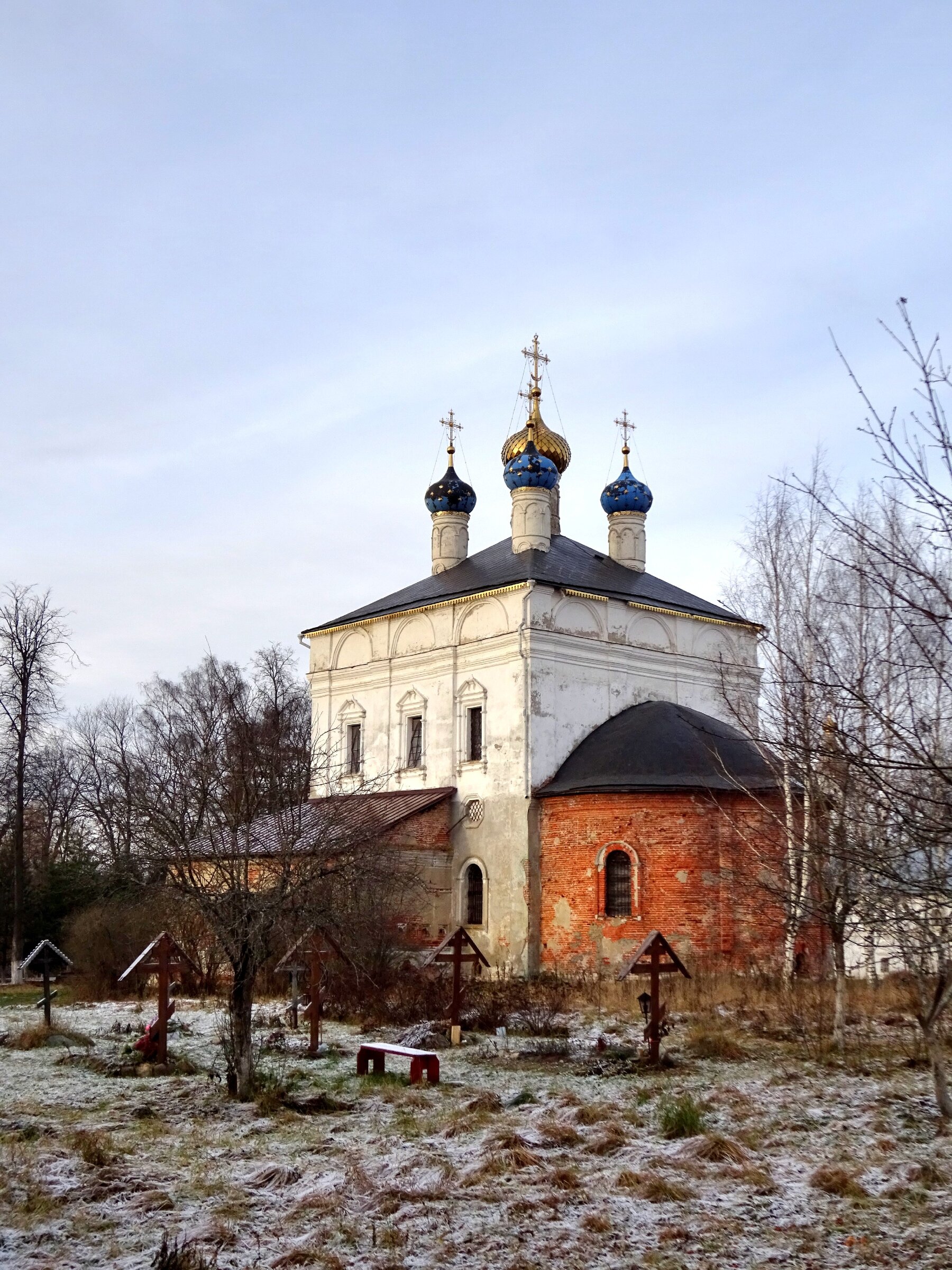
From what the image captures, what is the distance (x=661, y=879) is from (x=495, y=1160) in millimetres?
12043

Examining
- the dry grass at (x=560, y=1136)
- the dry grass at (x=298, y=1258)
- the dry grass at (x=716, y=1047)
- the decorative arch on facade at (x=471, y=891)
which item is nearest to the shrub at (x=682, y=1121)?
the dry grass at (x=560, y=1136)

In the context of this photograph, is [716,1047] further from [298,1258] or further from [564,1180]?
[298,1258]

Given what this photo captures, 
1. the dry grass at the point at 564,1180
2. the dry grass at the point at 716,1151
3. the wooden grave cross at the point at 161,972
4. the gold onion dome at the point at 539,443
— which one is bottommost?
the dry grass at the point at 564,1180

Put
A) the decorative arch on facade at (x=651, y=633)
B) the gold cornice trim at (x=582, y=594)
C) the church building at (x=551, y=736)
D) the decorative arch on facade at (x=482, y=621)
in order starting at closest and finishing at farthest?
the church building at (x=551, y=736), the gold cornice trim at (x=582, y=594), the decorative arch on facade at (x=482, y=621), the decorative arch on facade at (x=651, y=633)

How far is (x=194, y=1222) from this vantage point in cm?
680

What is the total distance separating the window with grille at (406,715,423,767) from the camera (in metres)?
24.3

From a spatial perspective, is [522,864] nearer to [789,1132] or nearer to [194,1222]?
[789,1132]

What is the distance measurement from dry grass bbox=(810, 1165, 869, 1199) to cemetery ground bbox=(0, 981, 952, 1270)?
0.6 inches

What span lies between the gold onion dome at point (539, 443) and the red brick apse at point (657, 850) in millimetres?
7936

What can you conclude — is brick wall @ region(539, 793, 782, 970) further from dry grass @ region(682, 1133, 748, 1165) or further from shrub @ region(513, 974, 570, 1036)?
dry grass @ region(682, 1133, 748, 1165)

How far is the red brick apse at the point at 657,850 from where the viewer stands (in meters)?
19.1

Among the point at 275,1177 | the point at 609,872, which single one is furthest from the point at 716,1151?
the point at 609,872

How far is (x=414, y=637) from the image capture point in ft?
80.5

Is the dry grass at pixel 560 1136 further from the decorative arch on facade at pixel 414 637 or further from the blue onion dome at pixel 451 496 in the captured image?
the blue onion dome at pixel 451 496
